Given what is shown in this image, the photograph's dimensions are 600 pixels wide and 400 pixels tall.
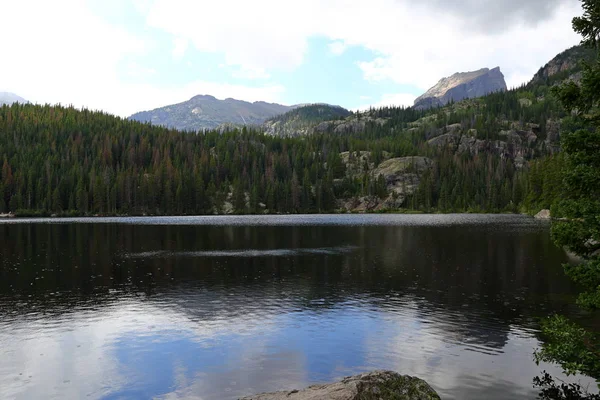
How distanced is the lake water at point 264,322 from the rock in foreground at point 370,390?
4798 mm

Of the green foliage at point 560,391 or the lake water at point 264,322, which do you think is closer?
the green foliage at point 560,391

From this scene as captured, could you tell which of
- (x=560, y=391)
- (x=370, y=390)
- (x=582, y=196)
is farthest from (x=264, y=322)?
(x=582, y=196)

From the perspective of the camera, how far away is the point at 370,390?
14016 millimetres

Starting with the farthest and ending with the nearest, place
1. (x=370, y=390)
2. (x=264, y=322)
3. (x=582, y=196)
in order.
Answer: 1. (x=264, y=322)
2. (x=582, y=196)
3. (x=370, y=390)

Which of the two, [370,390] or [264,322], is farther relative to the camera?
[264,322]

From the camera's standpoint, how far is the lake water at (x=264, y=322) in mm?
20844

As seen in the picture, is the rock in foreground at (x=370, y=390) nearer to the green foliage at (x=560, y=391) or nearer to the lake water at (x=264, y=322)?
the lake water at (x=264, y=322)

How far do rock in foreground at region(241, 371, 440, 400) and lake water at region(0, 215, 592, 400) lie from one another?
15.7 feet

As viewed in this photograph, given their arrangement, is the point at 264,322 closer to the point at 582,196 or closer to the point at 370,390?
the point at 370,390

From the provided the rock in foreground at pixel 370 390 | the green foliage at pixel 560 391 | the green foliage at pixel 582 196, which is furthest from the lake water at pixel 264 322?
the rock in foreground at pixel 370 390

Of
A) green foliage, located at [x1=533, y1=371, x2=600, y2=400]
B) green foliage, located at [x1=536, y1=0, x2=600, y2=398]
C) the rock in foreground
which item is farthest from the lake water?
the rock in foreground

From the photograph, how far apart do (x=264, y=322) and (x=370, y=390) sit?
1745cm

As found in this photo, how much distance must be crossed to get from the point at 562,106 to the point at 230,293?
30.5 meters

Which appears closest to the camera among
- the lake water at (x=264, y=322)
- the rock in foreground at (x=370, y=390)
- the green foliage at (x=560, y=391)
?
the rock in foreground at (x=370, y=390)
